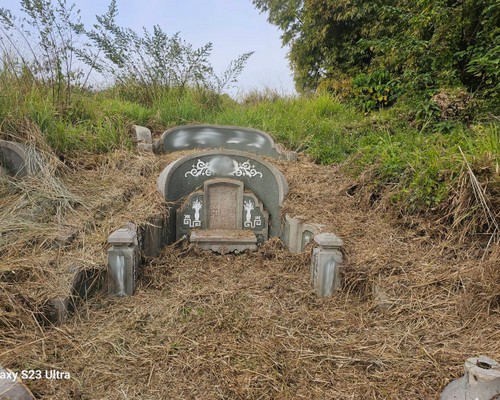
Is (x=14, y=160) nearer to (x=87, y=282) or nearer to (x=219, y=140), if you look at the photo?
(x=87, y=282)

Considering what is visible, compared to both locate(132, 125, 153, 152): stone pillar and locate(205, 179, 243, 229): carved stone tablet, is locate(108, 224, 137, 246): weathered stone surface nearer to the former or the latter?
locate(205, 179, 243, 229): carved stone tablet

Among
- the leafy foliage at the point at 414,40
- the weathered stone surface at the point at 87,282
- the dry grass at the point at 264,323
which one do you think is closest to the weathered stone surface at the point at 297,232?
the dry grass at the point at 264,323

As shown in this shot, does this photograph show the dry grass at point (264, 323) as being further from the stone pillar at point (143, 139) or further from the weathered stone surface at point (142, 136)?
the weathered stone surface at point (142, 136)

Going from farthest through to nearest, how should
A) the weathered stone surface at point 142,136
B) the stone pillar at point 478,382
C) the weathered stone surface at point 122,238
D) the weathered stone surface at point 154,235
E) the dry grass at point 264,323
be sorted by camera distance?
1. the weathered stone surface at point 142,136
2. the weathered stone surface at point 154,235
3. the weathered stone surface at point 122,238
4. the dry grass at point 264,323
5. the stone pillar at point 478,382

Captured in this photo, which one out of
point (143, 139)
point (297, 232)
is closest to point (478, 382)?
point (297, 232)

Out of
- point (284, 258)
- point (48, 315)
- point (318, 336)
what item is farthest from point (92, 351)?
point (284, 258)

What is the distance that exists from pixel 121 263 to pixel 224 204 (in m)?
1.49

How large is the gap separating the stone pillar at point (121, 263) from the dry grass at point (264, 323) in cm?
9

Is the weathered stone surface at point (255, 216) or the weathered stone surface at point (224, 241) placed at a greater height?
the weathered stone surface at point (255, 216)

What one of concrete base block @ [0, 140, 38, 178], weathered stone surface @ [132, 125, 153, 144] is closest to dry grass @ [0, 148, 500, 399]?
concrete base block @ [0, 140, 38, 178]

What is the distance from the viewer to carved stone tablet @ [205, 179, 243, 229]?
374 centimetres

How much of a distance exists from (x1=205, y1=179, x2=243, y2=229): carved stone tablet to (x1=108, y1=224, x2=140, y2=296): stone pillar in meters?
1.29

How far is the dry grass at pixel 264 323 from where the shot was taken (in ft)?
5.69

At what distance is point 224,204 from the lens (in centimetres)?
378
